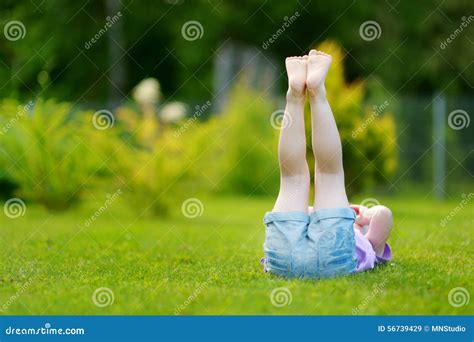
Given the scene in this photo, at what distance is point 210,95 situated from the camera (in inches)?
1052

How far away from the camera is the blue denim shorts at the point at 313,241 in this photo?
17.9 ft

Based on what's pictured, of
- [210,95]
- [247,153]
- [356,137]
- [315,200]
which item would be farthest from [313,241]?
[210,95]

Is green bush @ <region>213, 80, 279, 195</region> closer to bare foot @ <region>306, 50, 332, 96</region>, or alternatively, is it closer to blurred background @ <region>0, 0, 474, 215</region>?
blurred background @ <region>0, 0, 474, 215</region>

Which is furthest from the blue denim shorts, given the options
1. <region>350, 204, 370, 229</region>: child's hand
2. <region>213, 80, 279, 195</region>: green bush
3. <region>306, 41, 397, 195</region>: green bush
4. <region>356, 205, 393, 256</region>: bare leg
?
<region>213, 80, 279, 195</region>: green bush

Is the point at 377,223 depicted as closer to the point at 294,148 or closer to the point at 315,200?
the point at 315,200

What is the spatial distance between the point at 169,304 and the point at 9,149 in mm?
7768

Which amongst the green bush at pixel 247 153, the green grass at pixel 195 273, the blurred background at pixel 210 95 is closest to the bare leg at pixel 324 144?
the green grass at pixel 195 273

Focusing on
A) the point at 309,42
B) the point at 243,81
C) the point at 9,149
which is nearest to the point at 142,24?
the point at 309,42

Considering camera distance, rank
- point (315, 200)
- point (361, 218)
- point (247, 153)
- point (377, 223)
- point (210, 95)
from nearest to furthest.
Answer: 1. point (315, 200)
2. point (377, 223)
3. point (361, 218)
4. point (247, 153)
5. point (210, 95)

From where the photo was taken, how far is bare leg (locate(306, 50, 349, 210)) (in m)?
5.54

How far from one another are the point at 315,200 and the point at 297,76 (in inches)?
34.8

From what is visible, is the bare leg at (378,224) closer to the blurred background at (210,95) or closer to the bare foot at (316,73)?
the bare foot at (316,73)

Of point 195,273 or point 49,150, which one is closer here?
point 195,273

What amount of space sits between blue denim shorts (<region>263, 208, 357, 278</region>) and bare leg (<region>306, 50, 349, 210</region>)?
110 millimetres
